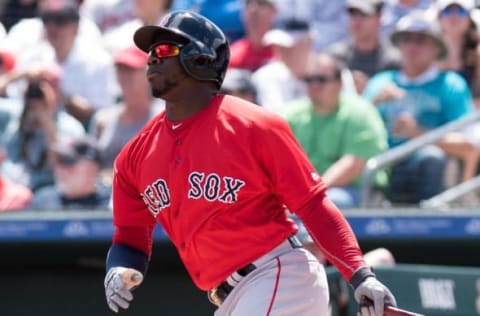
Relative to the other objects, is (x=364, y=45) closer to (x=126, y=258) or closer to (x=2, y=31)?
(x=2, y=31)

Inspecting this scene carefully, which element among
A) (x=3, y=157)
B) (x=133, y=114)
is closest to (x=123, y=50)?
(x=133, y=114)

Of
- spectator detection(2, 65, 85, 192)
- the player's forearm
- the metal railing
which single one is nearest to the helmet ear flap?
the player's forearm

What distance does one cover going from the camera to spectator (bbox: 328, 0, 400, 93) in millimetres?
7730

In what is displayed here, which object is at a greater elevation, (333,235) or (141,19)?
(333,235)

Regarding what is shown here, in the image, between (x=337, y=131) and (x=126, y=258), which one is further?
(x=337, y=131)

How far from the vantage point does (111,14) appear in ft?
28.5

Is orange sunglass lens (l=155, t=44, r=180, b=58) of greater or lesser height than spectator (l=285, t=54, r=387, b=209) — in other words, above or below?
Answer: above

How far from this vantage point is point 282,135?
365 centimetres

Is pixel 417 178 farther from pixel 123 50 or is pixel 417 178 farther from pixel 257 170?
pixel 257 170

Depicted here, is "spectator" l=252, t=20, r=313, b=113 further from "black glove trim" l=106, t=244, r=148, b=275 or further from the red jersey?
the red jersey

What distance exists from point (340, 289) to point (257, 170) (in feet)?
8.54

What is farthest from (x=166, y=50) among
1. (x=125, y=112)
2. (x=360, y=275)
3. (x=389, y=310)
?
(x=125, y=112)

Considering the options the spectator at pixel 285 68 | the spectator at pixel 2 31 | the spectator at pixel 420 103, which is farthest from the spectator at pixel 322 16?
the spectator at pixel 2 31

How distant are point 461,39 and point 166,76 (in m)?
4.24
